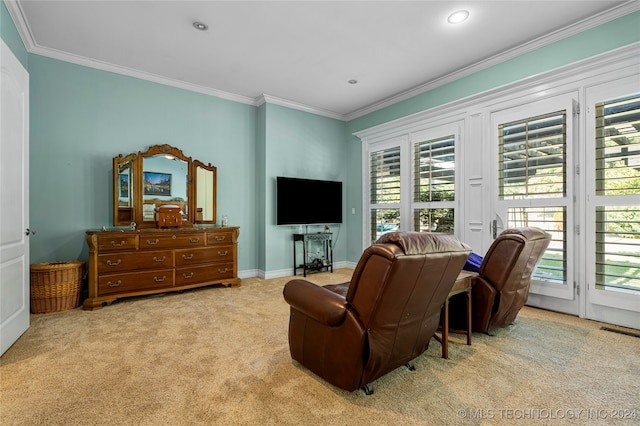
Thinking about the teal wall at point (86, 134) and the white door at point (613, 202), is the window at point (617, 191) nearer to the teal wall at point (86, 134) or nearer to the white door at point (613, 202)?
the white door at point (613, 202)

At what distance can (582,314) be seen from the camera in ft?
9.91

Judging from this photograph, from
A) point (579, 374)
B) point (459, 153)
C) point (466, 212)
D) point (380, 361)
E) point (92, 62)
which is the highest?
point (92, 62)

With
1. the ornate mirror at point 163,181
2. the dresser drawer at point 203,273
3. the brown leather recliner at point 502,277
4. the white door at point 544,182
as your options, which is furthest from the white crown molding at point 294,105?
the brown leather recliner at point 502,277

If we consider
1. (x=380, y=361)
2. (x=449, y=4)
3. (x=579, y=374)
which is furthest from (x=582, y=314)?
(x=449, y=4)

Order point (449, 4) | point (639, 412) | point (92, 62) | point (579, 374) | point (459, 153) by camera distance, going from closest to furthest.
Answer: point (639, 412), point (579, 374), point (449, 4), point (92, 62), point (459, 153)

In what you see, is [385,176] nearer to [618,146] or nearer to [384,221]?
[384,221]

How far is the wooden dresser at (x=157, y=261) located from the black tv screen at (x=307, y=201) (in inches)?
40.1

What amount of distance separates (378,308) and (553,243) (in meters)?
2.74

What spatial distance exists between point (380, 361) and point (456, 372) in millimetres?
651

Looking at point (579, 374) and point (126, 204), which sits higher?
point (126, 204)

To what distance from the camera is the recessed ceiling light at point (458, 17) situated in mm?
2877

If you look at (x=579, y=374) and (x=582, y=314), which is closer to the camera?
(x=579, y=374)

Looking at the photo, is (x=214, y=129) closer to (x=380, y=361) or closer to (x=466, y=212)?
(x=466, y=212)

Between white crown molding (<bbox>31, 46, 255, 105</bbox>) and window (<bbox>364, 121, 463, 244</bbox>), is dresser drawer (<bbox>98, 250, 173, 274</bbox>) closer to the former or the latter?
white crown molding (<bbox>31, 46, 255, 105</bbox>)
